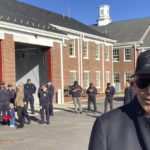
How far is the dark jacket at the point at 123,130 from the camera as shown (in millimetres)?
1368

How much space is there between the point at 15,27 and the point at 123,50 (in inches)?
809

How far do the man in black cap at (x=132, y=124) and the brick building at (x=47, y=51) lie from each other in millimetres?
14242

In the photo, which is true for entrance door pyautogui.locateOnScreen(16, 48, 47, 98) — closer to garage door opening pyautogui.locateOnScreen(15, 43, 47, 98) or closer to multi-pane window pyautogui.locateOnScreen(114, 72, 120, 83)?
garage door opening pyautogui.locateOnScreen(15, 43, 47, 98)

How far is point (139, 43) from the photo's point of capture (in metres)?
33.4

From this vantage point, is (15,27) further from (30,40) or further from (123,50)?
(123,50)

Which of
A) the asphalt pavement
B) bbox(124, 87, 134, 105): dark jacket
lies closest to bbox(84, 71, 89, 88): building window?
the asphalt pavement

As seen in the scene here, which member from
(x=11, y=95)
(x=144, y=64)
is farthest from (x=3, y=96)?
(x=144, y=64)

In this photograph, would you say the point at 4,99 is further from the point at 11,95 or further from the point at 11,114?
the point at 11,114

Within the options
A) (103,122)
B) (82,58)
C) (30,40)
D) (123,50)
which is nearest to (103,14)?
(123,50)

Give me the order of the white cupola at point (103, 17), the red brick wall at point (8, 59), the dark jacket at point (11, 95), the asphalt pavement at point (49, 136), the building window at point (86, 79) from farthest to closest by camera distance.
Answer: the white cupola at point (103, 17) < the building window at point (86, 79) < the red brick wall at point (8, 59) < the dark jacket at point (11, 95) < the asphalt pavement at point (49, 136)

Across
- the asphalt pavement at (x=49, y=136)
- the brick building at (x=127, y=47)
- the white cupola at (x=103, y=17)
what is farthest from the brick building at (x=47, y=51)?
the white cupola at (x=103, y=17)

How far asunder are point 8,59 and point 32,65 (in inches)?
227

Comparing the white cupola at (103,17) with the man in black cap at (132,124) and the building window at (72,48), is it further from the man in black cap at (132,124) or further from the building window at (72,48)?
the man in black cap at (132,124)

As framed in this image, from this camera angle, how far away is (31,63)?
21.4 meters
